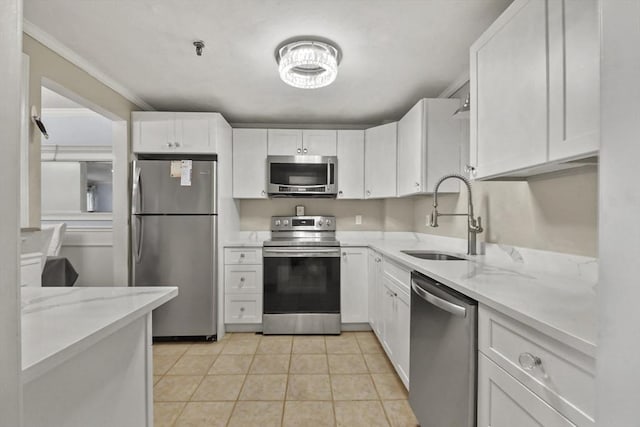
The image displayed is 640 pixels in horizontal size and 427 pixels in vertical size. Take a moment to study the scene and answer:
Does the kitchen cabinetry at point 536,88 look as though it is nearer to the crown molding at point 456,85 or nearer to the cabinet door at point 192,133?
the crown molding at point 456,85

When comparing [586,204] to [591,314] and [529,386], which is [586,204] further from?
[529,386]

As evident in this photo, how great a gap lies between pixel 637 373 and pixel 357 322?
269 centimetres

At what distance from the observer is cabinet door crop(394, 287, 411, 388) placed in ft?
5.93

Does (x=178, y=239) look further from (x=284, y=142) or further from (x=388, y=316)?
(x=388, y=316)

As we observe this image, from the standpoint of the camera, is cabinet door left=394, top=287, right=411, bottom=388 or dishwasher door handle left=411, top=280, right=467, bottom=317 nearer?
dishwasher door handle left=411, top=280, right=467, bottom=317

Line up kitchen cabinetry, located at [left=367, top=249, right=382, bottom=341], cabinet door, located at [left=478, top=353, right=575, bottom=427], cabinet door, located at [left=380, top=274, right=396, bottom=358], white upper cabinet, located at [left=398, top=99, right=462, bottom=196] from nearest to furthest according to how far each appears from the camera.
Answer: cabinet door, located at [left=478, top=353, right=575, bottom=427]
cabinet door, located at [left=380, top=274, right=396, bottom=358]
white upper cabinet, located at [left=398, top=99, right=462, bottom=196]
kitchen cabinetry, located at [left=367, top=249, right=382, bottom=341]

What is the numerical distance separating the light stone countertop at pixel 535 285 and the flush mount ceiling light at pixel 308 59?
1.31 metres

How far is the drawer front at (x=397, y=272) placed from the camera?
1805mm

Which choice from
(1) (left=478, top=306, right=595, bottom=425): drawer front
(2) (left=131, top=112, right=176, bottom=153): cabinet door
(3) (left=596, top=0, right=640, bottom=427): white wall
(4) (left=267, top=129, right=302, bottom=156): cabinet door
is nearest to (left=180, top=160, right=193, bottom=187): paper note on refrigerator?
(2) (left=131, top=112, right=176, bottom=153): cabinet door

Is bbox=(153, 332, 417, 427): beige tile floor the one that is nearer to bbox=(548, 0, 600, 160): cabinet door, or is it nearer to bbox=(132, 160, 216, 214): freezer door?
bbox=(132, 160, 216, 214): freezer door


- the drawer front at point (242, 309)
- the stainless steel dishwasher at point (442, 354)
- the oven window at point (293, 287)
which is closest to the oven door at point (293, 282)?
the oven window at point (293, 287)

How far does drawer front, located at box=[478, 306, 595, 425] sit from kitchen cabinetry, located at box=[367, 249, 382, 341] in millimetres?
1536

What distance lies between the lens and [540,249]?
1523 mm

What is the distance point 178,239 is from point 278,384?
1.56 metres
